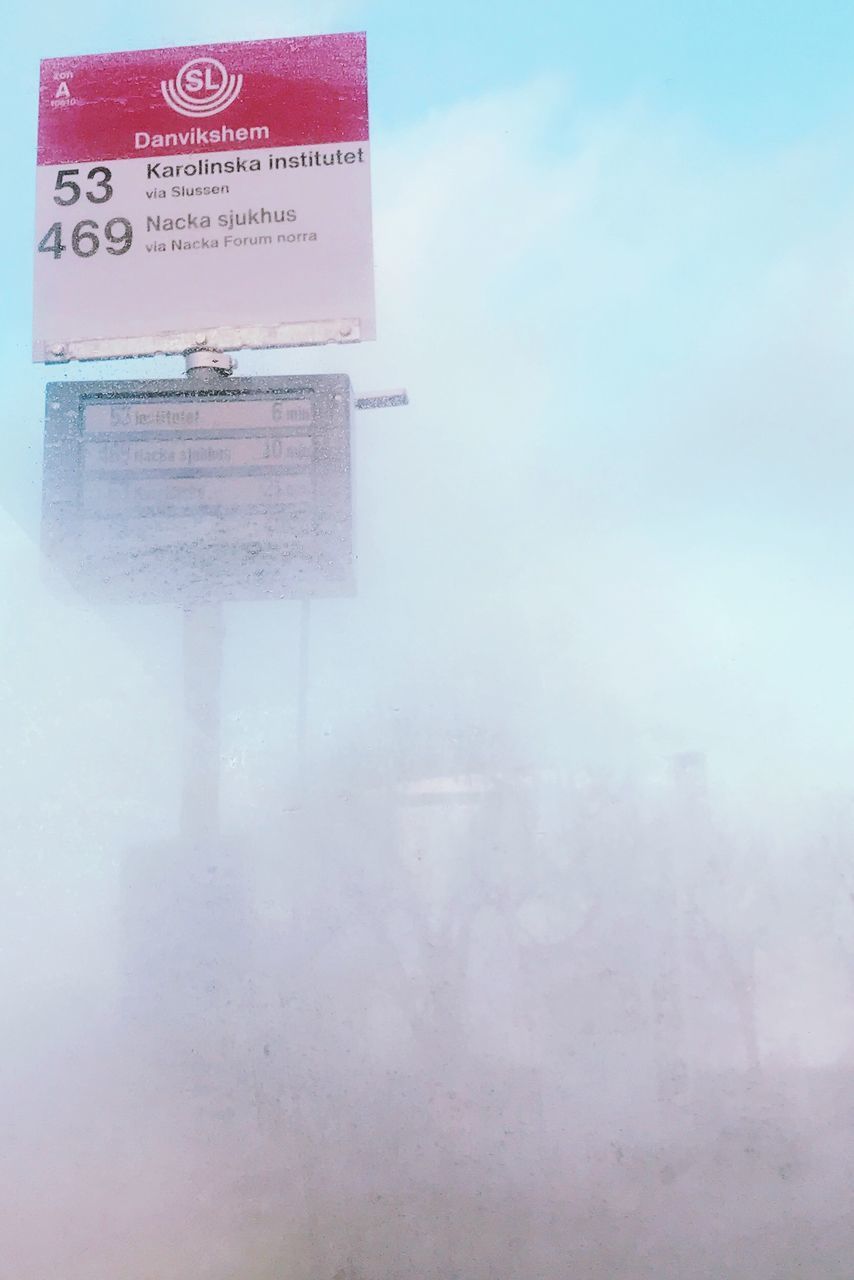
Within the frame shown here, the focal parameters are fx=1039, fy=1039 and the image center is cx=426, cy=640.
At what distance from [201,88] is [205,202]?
0.86 feet

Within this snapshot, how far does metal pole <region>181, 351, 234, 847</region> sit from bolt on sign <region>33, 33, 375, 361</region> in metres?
0.07

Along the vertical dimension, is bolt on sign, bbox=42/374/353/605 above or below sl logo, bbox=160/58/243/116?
below

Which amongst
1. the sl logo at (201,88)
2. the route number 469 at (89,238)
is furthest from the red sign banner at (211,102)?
the route number 469 at (89,238)

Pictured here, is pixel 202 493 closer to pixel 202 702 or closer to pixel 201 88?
pixel 202 702

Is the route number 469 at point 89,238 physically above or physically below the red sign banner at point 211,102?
below

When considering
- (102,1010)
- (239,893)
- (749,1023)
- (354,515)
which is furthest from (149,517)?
(749,1023)

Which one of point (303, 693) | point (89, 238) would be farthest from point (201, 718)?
point (89, 238)

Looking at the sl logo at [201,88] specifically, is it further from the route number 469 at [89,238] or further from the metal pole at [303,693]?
the metal pole at [303,693]

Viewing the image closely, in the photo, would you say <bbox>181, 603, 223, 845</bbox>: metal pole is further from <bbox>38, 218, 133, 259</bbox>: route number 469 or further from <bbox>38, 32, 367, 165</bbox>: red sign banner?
<bbox>38, 32, 367, 165</bbox>: red sign banner

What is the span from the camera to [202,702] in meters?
1.94

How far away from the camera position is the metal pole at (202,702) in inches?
74.2

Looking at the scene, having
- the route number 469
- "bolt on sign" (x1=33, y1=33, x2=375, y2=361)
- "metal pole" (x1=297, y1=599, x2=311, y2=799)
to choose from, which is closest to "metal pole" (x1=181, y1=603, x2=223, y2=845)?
"metal pole" (x1=297, y1=599, x2=311, y2=799)

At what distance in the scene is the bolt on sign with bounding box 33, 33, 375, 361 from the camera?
201 cm

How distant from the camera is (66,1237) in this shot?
1729 mm
